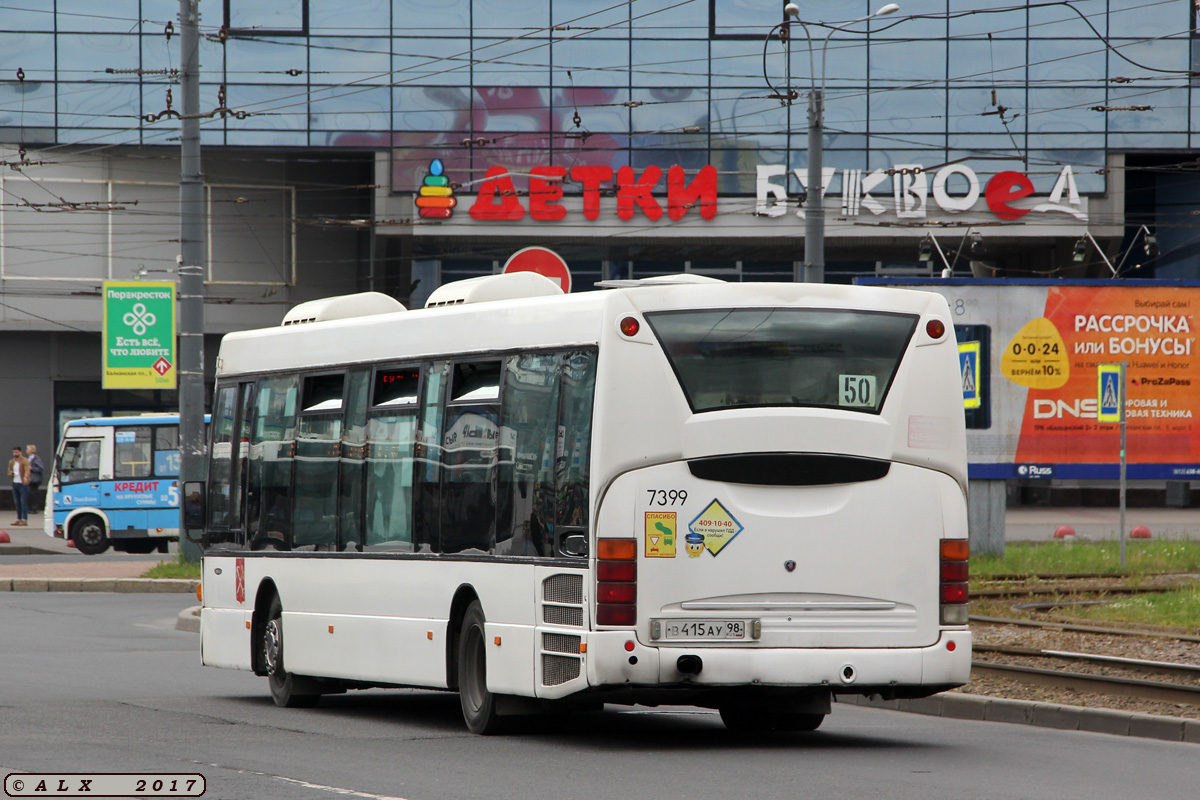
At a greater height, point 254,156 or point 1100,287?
point 254,156

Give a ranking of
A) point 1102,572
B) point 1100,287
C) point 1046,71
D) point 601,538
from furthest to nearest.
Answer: point 1046,71, point 1100,287, point 1102,572, point 601,538

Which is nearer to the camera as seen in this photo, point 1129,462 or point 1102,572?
point 1102,572

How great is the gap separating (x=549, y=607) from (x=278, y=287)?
40.7 m

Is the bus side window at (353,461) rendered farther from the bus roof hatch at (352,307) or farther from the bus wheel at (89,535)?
the bus wheel at (89,535)

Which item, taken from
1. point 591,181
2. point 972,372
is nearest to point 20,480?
point 591,181

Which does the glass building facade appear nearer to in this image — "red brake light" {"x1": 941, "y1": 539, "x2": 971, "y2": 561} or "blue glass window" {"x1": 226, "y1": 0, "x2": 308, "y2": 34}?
"blue glass window" {"x1": 226, "y1": 0, "x2": 308, "y2": 34}

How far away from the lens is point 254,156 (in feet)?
157

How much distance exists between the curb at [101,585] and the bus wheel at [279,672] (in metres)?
12.6

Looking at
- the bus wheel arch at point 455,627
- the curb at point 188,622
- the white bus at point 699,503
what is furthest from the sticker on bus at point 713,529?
the curb at point 188,622

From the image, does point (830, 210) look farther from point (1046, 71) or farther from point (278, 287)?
point (278, 287)

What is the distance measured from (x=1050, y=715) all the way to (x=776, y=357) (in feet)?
11.9

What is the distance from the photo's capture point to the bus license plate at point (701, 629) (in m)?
9.45

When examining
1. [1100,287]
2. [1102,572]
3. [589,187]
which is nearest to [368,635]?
[1102,572]

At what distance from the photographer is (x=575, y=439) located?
9.82 meters
